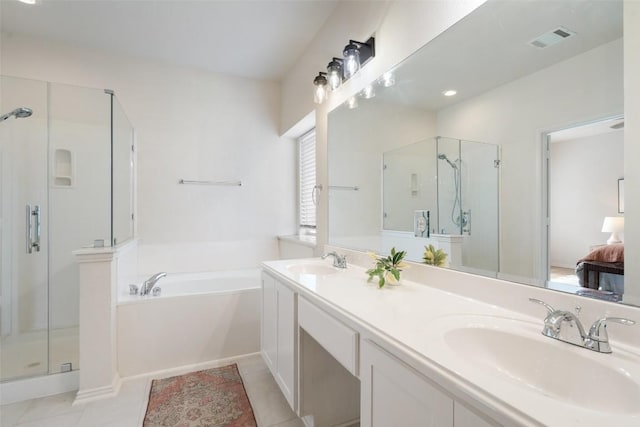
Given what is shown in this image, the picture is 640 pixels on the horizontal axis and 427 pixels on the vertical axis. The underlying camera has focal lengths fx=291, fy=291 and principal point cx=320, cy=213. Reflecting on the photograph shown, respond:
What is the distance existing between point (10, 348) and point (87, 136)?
67.8 inches

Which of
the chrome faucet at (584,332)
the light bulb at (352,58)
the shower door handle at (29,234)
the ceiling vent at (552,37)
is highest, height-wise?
the light bulb at (352,58)

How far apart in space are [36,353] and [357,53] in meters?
3.05

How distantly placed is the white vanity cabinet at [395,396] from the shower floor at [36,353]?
84.9 inches

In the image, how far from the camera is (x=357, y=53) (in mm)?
1761

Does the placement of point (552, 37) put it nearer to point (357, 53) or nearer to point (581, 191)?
point (581, 191)

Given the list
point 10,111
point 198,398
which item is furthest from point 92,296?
point 10,111

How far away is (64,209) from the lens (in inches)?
95.1

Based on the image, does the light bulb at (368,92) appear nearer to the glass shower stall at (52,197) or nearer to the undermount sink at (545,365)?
the undermount sink at (545,365)

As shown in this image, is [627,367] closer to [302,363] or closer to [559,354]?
[559,354]

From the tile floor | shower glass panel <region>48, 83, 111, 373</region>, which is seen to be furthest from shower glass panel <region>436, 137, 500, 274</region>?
shower glass panel <region>48, 83, 111, 373</region>

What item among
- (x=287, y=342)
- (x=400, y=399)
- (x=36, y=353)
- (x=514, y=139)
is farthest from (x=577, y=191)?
(x=36, y=353)

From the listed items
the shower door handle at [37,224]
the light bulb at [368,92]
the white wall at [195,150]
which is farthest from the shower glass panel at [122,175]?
the light bulb at [368,92]

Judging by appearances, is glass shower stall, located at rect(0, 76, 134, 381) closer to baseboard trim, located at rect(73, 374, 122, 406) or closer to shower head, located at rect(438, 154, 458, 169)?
baseboard trim, located at rect(73, 374, 122, 406)

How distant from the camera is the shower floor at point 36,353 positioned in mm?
1934
